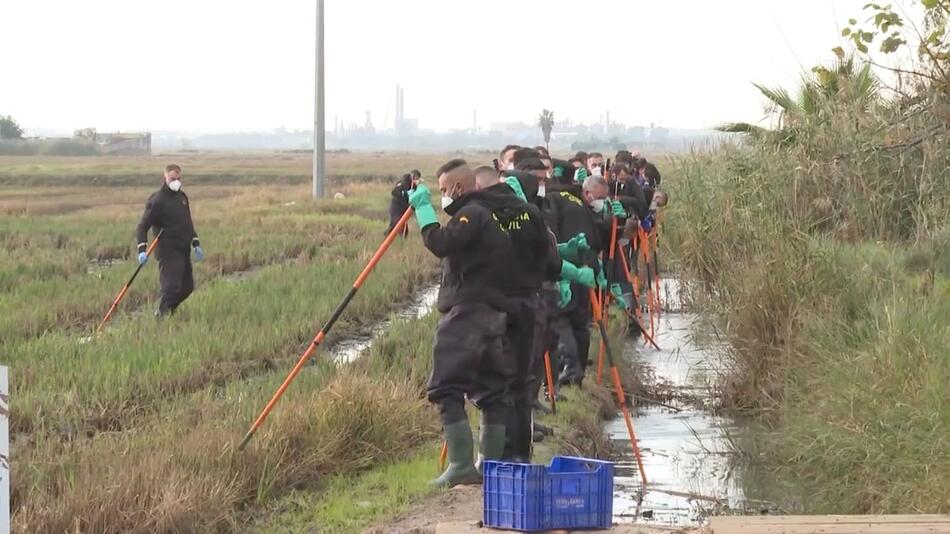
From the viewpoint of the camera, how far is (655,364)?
49.4 feet

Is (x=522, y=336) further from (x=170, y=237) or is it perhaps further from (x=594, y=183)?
(x=170, y=237)

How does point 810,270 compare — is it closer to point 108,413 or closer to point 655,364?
point 655,364

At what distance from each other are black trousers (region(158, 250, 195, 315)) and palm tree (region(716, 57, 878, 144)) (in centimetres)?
656

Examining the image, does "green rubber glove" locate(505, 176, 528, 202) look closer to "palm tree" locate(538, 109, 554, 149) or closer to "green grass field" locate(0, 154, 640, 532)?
"green grass field" locate(0, 154, 640, 532)

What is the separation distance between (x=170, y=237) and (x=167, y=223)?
0.52 feet

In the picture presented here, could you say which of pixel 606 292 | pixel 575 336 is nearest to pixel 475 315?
pixel 575 336

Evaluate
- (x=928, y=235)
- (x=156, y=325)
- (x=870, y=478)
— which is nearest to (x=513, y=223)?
(x=870, y=478)

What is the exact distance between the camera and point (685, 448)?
11.3 m

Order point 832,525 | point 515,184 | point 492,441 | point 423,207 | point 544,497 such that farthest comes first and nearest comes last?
point 515,184 < point 492,441 < point 423,207 < point 544,497 < point 832,525

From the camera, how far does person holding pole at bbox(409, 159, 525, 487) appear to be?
8.54 metres

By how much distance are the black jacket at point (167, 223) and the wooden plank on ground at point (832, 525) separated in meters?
11.3

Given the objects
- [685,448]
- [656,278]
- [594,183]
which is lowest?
[685,448]

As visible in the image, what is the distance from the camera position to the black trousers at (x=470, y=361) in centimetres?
855

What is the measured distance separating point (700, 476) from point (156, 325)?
23.8ft
